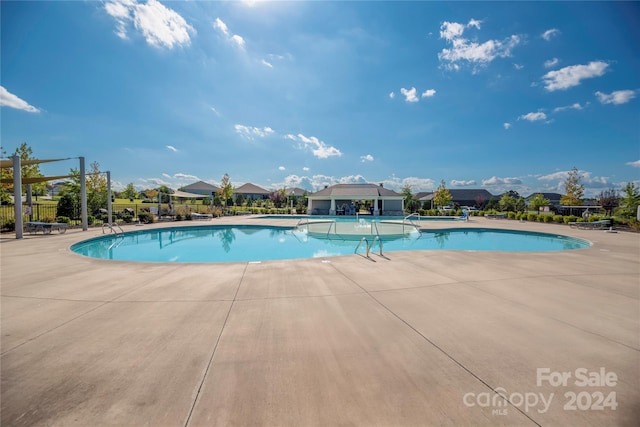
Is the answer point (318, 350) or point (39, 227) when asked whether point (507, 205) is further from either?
point (39, 227)

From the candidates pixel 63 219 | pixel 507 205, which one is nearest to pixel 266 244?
pixel 63 219

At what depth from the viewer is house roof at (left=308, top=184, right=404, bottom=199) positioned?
29905 mm

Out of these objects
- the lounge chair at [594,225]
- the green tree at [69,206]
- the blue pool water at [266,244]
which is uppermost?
the green tree at [69,206]

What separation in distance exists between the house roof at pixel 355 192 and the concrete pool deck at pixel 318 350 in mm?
24573

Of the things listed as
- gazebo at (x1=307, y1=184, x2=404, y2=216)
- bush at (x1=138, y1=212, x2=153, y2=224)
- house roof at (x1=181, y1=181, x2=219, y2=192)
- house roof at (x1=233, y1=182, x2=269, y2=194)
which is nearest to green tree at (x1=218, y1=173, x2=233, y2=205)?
gazebo at (x1=307, y1=184, x2=404, y2=216)

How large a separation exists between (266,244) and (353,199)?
17455 mm

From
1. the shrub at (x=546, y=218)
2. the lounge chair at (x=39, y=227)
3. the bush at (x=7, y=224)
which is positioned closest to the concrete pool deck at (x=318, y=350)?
the lounge chair at (x=39, y=227)

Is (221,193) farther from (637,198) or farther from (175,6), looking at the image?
(637,198)

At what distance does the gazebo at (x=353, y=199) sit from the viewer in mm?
29719

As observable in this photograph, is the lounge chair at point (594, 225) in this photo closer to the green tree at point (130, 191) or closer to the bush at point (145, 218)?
the bush at point (145, 218)

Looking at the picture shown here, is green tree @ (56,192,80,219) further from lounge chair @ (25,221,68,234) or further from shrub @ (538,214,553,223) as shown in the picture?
shrub @ (538,214,553,223)

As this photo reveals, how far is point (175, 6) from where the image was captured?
1054 cm

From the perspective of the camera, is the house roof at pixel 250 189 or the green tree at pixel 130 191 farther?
the house roof at pixel 250 189

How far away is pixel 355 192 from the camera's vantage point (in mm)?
31141
